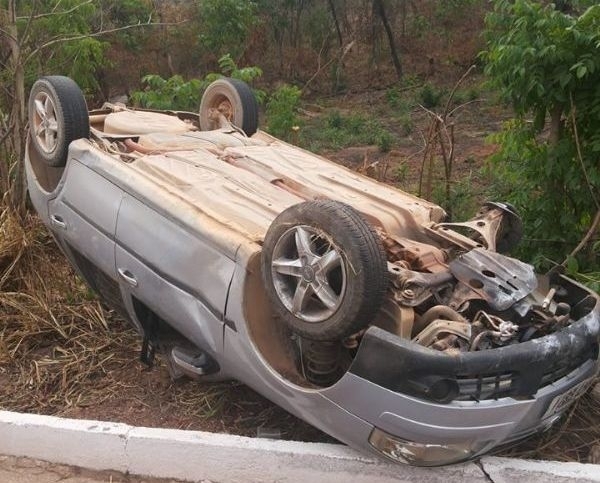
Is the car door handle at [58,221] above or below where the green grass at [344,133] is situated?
above

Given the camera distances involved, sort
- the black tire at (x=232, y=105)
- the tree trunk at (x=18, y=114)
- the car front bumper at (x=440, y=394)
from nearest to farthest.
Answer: the car front bumper at (x=440, y=394) < the black tire at (x=232, y=105) < the tree trunk at (x=18, y=114)

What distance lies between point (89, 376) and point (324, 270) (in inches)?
80.1

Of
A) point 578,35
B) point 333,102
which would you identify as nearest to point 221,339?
point 578,35

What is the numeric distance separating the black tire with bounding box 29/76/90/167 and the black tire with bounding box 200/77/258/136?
118 centimetres

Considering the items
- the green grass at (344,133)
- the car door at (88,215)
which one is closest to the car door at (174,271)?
the car door at (88,215)

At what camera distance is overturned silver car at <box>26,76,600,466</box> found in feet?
9.31

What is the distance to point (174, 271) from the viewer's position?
3.52 meters

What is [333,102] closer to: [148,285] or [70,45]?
[70,45]

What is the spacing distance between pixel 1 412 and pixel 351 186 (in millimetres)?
2225

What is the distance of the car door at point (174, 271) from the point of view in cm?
335

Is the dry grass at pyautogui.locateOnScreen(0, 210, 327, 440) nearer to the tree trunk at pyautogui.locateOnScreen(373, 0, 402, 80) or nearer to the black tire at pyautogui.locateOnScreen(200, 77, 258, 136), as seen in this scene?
the black tire at pyautogui.locateOnScreen(200, 77, 258, 136)

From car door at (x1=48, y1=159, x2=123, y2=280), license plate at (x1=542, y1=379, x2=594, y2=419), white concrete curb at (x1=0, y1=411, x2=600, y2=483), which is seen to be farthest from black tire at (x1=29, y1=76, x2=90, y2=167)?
license plate at (x1=542, y1=379, x2=594, y2=419)

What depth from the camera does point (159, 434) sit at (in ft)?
11.5

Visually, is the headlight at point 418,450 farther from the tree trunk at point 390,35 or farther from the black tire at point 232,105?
the tree trunk at point 390,35
